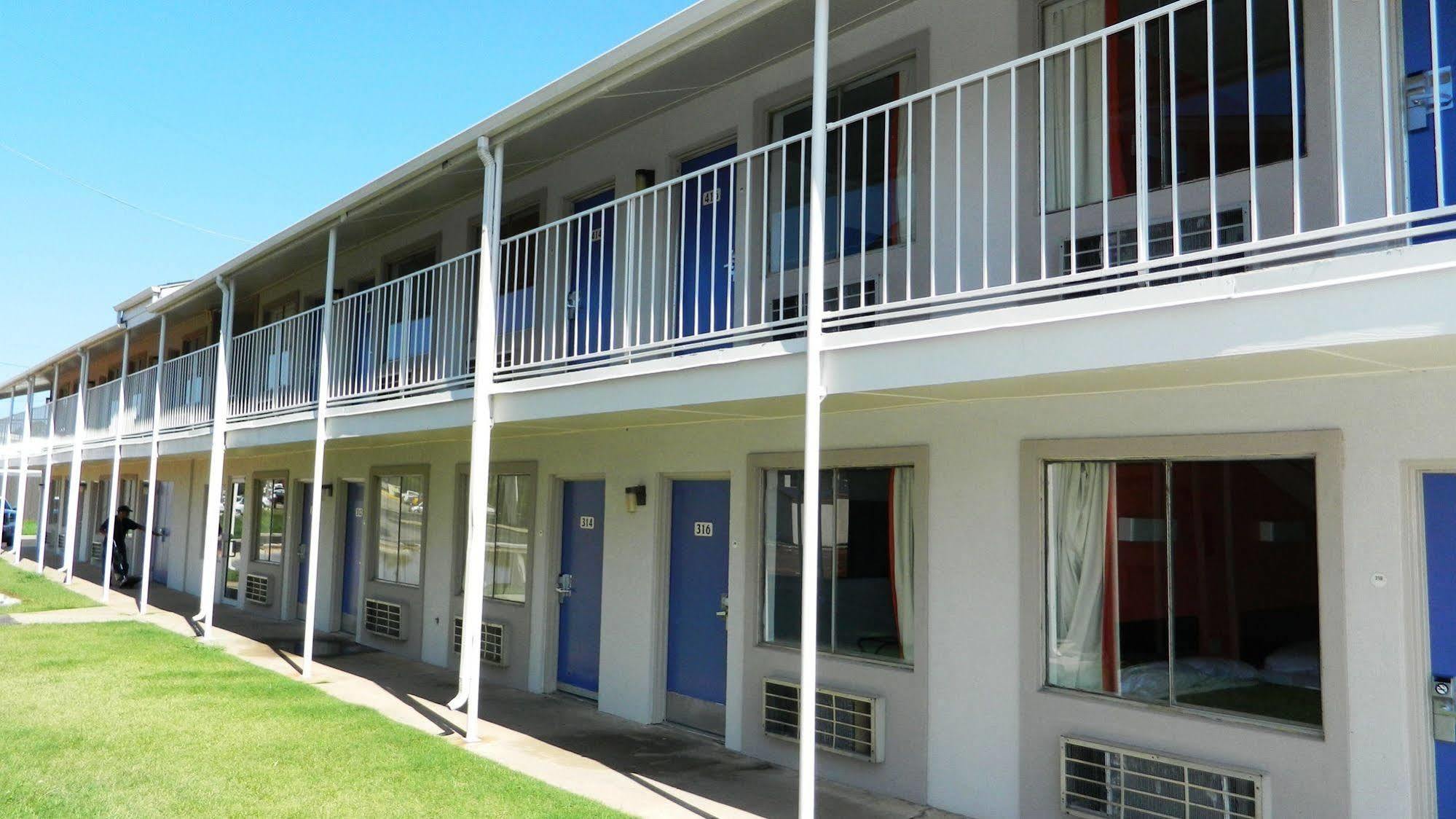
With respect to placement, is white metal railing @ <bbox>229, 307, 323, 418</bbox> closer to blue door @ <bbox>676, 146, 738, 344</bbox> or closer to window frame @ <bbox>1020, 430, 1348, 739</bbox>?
blue door @ <bbox>676, 146, 738, 344</bbox>

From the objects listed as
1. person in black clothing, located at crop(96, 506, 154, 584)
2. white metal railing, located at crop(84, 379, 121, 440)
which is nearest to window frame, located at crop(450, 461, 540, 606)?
white metal railing, located at crop(84, 379, 121, 440)

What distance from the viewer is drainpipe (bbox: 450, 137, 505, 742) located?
8.18 m

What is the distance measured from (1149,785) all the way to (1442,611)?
1694mm

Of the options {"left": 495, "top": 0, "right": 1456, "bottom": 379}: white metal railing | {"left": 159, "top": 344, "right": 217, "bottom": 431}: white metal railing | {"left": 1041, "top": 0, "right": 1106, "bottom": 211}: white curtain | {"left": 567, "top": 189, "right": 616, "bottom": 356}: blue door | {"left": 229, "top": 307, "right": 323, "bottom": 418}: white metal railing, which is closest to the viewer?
{"left": 495, "top": 0, "right": 1456, "bottom": 379}: white metal railing

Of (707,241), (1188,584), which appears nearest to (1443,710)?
(1188,584)

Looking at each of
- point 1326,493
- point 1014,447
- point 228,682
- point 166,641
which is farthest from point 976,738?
point 166,641

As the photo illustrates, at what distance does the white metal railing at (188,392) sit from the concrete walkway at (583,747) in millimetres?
3424

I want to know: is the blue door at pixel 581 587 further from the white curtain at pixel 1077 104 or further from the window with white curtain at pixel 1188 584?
the white curtain at pixel 1077 104

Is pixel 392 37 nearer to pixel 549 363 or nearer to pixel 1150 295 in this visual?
pixel 549 363

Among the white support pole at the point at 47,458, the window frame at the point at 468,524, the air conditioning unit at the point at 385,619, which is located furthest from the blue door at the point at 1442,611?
the white support pole at the point at 47,458

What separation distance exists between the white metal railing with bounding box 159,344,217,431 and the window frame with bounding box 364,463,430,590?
258 centimetres

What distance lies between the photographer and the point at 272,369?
40.5 feet

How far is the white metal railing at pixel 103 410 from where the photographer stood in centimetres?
1906

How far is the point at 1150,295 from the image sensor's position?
4320 mm
